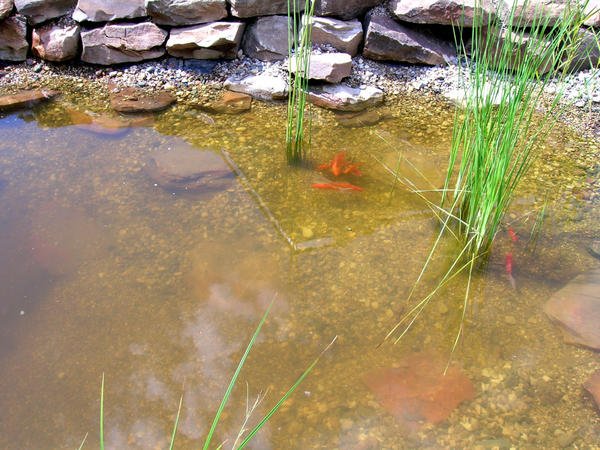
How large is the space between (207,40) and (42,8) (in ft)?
3.66

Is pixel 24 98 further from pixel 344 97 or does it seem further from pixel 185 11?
pixel 344 97

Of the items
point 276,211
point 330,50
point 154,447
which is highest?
point 330,50

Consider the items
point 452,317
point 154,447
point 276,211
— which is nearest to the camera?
point 154,447

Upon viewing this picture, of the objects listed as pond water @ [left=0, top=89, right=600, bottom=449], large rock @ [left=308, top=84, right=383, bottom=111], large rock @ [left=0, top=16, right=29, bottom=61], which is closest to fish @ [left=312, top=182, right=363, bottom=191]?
pond water @ [left=0, top=89, right=600, bottom=449]

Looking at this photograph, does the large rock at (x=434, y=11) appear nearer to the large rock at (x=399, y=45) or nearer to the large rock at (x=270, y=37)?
the large rock at (x=399, y=45)

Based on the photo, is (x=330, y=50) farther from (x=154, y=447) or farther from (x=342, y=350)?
(x=154, y=447)

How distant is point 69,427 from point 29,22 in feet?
9.68

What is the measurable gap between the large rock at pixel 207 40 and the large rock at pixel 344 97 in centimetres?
63

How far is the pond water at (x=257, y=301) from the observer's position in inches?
62.8

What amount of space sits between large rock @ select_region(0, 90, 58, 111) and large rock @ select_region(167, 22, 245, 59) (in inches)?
31.9

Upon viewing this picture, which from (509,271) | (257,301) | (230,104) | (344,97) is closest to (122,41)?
(230,104)

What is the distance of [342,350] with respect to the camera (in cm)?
180

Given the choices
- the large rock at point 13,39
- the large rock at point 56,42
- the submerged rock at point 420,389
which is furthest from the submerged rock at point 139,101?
the submerged rock at point 420,389

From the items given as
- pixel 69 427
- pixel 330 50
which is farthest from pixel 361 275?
pixel 330 50
